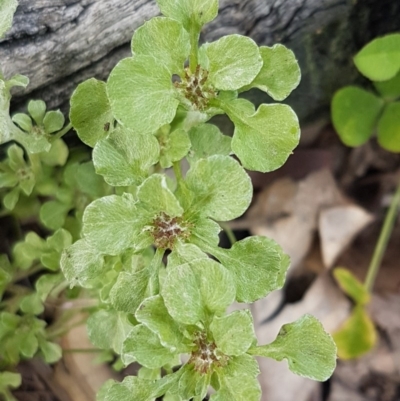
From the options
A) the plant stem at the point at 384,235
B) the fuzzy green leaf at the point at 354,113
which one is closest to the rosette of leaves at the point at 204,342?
the fuzzy green leaf at the point at 354,113

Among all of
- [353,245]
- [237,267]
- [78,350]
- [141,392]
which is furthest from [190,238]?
Answer: [353,245]

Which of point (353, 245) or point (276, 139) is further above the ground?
point (276, 139)

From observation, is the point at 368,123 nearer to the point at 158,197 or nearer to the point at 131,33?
the point at 131,33

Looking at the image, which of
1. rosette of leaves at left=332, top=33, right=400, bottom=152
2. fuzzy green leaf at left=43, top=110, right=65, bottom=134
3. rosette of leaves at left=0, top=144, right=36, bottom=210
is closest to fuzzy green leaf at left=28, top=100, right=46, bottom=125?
fuzzy green leaf at left=43, top=110, right=65, bottom=134

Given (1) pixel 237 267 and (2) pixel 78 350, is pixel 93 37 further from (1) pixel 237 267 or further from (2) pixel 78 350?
(2) pixel 78 350

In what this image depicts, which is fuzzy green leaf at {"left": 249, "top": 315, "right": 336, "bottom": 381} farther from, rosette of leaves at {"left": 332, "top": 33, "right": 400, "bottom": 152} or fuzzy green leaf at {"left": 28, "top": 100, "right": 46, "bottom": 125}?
rosette of leaves at {"left": 332, "top": 33, "right": 400, "bottom": 152}

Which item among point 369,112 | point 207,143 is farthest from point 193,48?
point 369,112

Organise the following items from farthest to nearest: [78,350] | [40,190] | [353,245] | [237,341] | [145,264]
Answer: [353,245] → [78,350] → [40,190] → [145,264] → [237,341]
